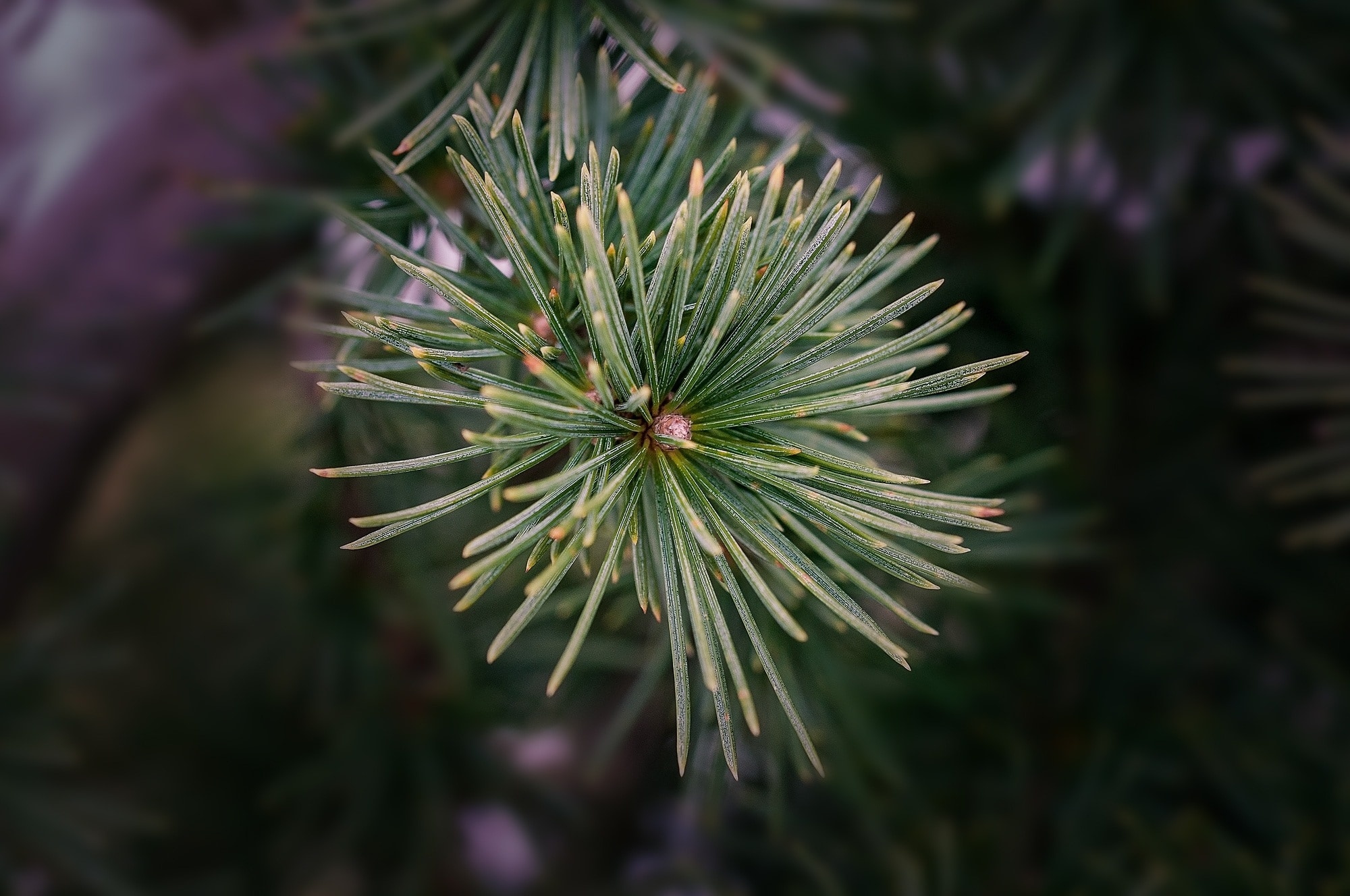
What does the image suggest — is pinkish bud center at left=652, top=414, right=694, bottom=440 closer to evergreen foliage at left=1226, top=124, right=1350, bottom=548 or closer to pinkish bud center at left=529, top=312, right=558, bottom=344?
pinkish bud center at left=529, top=312, right=558, bottom=344

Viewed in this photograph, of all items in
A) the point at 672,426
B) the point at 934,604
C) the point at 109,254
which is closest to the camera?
the point at 672,426

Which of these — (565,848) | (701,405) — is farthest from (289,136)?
(565,848)

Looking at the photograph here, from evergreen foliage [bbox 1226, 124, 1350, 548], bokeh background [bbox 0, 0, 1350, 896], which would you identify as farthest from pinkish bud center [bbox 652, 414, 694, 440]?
evergreen foliage [bbox 1226, 124, 1350, 548]

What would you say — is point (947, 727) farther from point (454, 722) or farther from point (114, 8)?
point (114, 8)

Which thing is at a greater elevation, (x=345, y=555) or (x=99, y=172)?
(x=99, y=172)

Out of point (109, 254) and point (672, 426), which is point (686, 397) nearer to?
point (672, 426)

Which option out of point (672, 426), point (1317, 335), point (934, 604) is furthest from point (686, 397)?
point (1317, 335)

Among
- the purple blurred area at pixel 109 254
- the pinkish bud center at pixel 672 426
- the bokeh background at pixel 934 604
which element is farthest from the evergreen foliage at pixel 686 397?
the purple blurred area at pixel 109 254
